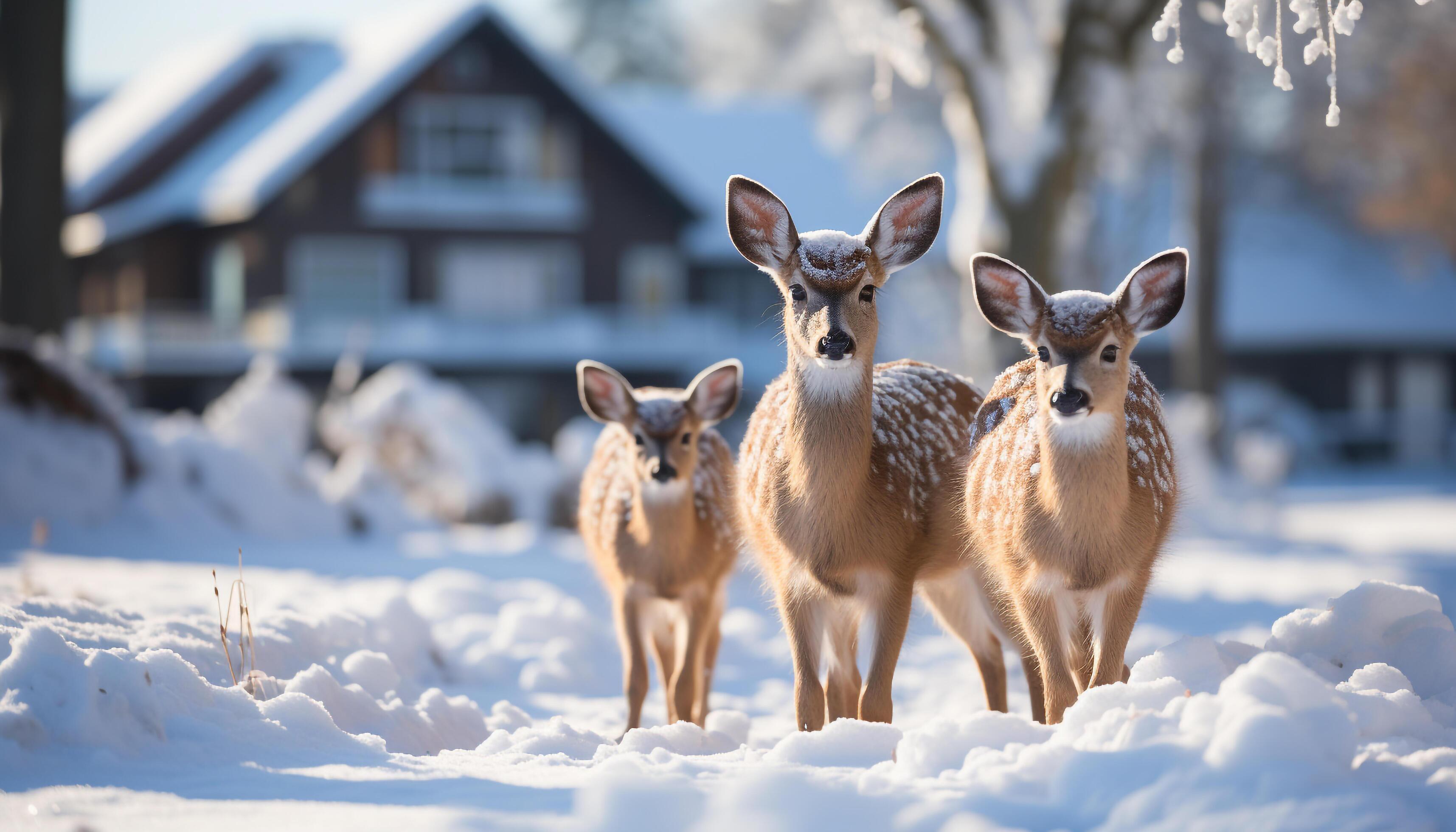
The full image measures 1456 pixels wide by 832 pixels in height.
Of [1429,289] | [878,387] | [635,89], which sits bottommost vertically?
[878,387]

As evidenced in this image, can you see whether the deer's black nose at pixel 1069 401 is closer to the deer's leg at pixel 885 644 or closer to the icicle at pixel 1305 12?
the deer's leg at pixel 885 644

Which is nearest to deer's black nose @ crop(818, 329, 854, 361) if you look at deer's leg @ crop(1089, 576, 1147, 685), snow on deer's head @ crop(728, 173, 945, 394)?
snow on deer's head @ crop(728, 173, 945, 394)

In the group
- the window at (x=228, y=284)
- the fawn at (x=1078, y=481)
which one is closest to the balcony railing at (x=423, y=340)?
the window at (x=228, y=284)

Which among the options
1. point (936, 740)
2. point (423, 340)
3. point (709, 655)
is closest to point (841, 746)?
point (936, 740)

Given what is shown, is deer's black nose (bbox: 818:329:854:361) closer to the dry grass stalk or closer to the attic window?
the dry grass stalk

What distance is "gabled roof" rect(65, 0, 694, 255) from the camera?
1164 inches

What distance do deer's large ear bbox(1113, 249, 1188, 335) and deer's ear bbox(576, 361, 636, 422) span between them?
2.61m

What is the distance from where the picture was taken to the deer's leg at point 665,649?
666cm

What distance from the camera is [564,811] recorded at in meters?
3.66

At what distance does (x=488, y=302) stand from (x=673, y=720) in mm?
27438

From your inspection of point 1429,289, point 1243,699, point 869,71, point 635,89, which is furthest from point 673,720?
point 635,89

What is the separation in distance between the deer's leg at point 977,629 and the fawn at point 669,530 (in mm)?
1041

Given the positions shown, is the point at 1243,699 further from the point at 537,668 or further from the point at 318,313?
the point at 318,313

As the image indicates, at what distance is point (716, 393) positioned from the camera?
6.62 m
